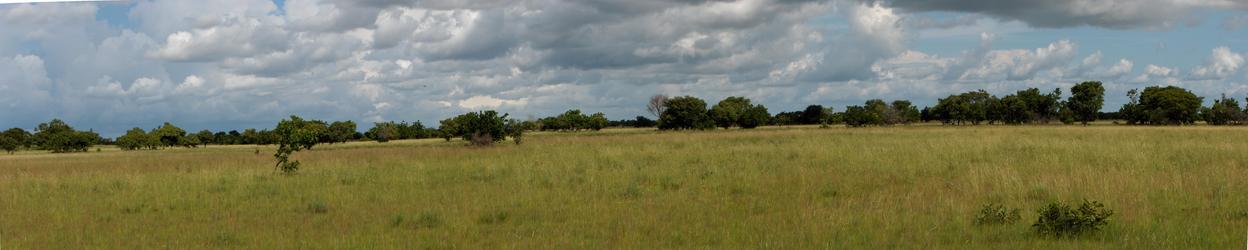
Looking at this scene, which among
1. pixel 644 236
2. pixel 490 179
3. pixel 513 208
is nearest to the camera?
pixel 644 236

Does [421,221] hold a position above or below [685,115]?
below

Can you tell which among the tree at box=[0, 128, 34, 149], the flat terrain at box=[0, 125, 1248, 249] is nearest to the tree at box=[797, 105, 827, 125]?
the tree at box=[0, 128, 34, 149]

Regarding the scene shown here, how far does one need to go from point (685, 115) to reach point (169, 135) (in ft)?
175

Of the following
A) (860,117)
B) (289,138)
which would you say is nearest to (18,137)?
(289,138)

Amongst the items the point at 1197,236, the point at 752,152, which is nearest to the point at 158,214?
the point at 1197,236

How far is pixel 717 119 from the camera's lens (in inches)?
3937

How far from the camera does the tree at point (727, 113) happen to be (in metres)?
99.6

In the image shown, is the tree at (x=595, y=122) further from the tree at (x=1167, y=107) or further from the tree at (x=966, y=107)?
the tree at (x=1167, y=107)

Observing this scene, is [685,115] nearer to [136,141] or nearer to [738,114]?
[738,114]

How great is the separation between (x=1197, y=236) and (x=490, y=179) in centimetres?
1279

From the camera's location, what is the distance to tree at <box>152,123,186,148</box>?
77.3m

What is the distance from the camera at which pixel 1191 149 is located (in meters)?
21.2

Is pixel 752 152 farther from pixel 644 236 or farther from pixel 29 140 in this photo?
pixel 29 140

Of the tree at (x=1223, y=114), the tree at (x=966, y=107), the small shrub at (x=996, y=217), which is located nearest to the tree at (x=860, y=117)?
the tree at (x=966, y=107)
